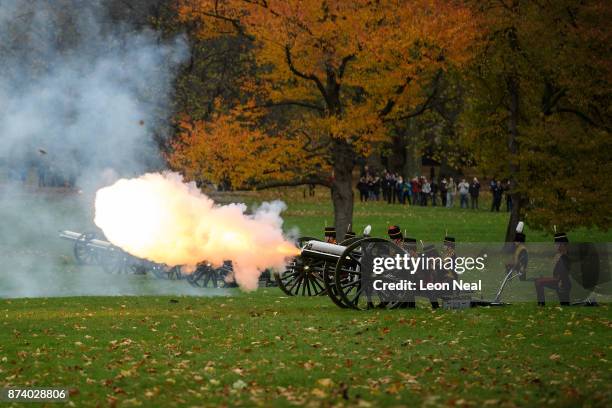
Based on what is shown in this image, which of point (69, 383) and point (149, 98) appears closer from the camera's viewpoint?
point (69, 383)

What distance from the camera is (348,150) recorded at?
35.7 metres

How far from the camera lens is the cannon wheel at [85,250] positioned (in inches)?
1307

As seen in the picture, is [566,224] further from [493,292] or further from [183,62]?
[183,62]

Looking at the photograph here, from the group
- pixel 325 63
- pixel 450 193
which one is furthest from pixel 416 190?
pixel 325 63

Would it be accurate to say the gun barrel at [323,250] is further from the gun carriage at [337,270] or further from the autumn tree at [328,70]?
the autumn tree at [328,70]

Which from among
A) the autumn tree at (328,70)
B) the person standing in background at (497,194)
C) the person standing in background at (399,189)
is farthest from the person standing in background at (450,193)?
the autumn tree at (328,70)

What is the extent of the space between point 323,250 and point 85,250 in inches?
Result: 536

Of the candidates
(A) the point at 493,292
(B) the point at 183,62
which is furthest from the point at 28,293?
(B) the point at 183,62

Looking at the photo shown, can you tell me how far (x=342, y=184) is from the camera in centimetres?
3628

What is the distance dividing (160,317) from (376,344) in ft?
16.1

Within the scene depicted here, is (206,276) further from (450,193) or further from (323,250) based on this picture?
(450,193)

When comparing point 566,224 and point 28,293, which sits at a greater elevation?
point 566,224

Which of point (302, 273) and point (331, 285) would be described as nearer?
point (331, 285)

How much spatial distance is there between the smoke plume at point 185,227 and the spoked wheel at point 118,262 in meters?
5.82
